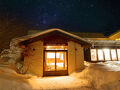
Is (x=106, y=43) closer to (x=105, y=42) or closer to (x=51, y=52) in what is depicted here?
(x=105, y=42)

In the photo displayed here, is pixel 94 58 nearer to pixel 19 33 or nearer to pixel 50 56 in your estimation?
pixel 50 56

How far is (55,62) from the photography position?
7.87 metres

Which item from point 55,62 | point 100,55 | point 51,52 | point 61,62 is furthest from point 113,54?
point 51,52

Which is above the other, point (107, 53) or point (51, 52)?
point (51, 52)

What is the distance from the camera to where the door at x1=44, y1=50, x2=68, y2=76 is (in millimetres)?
7715

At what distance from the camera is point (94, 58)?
1222 cm

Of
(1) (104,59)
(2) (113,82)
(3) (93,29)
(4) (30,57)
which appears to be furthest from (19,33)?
(3) (93,29)

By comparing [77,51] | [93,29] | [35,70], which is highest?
[93,29]

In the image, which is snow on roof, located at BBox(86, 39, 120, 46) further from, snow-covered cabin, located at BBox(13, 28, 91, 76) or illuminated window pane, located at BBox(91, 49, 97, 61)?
snow-covered cabin, located at BBox(13, 28, 91, 76)

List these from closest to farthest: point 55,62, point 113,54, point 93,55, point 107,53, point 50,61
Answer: point 55,62, point 50,61, point 93,55, point 107,53, point 113,54

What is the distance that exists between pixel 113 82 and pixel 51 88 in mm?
3121

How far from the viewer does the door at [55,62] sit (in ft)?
25.3

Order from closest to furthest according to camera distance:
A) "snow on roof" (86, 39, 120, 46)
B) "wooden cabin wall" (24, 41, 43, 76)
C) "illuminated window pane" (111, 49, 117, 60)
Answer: "wooden cabin wall" (24, 41, 43, 76) → "snow on roof" (86, 39, 120, 46) → "illuminated window pane" (111, 49, 117, 60)

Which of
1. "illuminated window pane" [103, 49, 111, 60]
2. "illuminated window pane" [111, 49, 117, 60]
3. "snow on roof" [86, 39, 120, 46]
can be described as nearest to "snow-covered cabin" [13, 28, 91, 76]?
"snow on roof" [86, 39, 120, 46]
